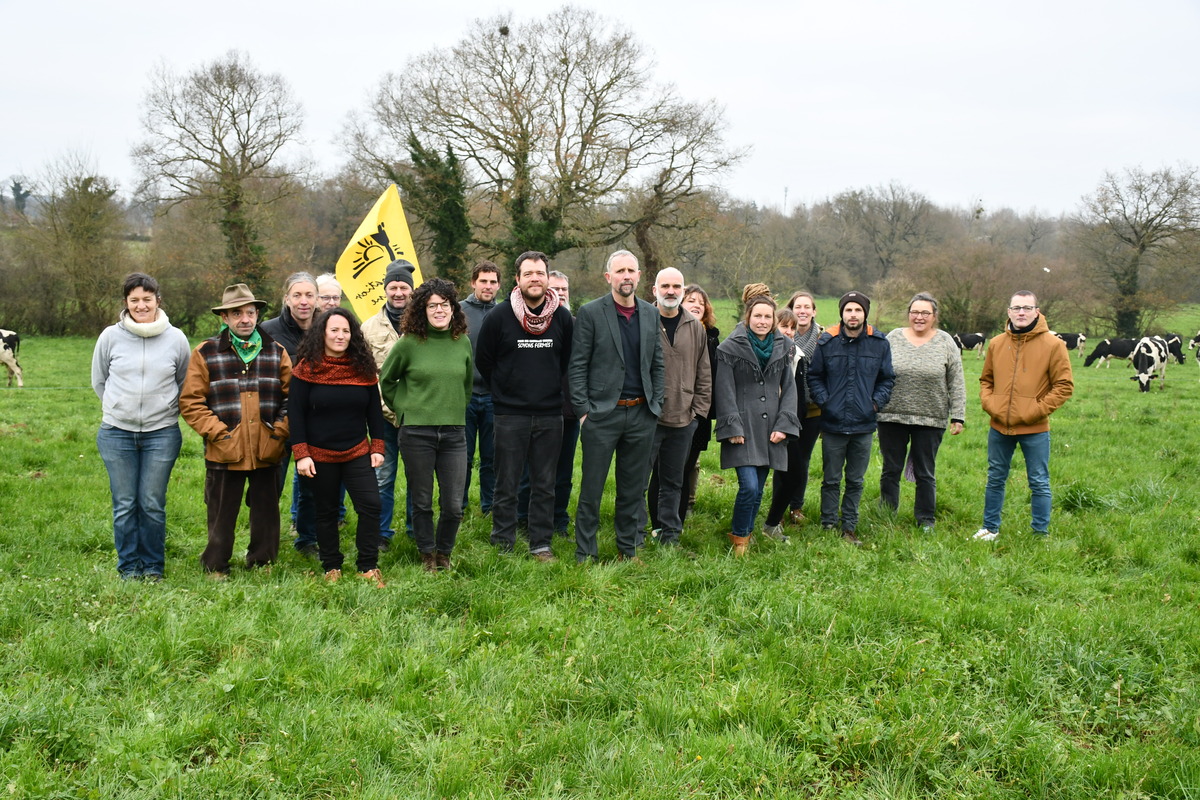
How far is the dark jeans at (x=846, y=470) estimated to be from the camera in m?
6.73

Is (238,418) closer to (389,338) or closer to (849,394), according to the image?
(389,338)

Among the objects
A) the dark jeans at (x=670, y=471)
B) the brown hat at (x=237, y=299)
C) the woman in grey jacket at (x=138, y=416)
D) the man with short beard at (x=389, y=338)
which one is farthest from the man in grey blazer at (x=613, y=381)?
the woman in grey jacket at (x=138, y=416)

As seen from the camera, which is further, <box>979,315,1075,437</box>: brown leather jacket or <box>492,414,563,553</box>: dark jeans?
<box>979,315,1075,437</box>: brown leather jacket

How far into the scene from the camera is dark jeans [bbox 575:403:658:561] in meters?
5.79

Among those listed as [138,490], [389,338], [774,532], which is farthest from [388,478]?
[774,532]

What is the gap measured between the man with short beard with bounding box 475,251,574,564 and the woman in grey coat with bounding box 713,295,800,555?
137cm

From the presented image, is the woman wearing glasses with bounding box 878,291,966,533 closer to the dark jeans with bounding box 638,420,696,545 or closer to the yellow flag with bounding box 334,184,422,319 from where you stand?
the dark jeans with bounding box 638,420,696,545

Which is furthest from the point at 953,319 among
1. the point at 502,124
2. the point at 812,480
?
the point at 812,480

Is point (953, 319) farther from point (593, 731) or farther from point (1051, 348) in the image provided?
point (593, 731)

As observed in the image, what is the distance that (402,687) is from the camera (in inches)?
149

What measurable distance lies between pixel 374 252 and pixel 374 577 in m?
4.76

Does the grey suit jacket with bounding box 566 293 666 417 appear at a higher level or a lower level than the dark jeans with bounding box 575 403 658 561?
higher

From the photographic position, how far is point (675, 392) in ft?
19.9

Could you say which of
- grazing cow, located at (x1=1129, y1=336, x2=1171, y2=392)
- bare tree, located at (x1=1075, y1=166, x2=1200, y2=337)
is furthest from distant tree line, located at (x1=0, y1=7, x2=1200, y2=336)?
grazing cow, located at (x1=1129, y1=336, x2=1171, y2=392)
